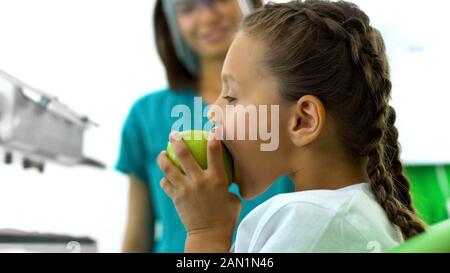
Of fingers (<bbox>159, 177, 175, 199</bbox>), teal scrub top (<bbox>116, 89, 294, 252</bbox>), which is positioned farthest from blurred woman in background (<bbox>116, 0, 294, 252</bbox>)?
fingers (<bbox>159, 177, 175, 199</bbox>)

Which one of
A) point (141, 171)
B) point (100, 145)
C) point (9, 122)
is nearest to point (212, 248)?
point (9, 122)

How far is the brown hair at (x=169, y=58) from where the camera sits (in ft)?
3.74

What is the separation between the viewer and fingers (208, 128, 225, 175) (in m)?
0.63

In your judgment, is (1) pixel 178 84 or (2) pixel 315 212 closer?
(2) pixel 315 212

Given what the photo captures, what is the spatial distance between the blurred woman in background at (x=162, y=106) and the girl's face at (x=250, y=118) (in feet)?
1.31

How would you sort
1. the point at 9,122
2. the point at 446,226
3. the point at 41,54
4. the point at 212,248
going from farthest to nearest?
the point at 41,54 → the point at 9,122 → the point at 212,248 → the point at 446,226

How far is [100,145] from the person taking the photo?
3.97ft

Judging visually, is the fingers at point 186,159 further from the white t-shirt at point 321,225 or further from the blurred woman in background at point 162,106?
the blurred woman in background at point 162,106

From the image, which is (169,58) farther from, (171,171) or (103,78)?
(171,171)

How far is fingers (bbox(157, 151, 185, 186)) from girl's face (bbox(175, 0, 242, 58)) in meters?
0.38

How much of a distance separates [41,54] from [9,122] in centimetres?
25

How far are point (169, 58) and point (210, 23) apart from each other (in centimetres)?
16

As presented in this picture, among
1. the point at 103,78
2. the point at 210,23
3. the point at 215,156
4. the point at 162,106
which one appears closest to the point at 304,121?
the point at 215,156
